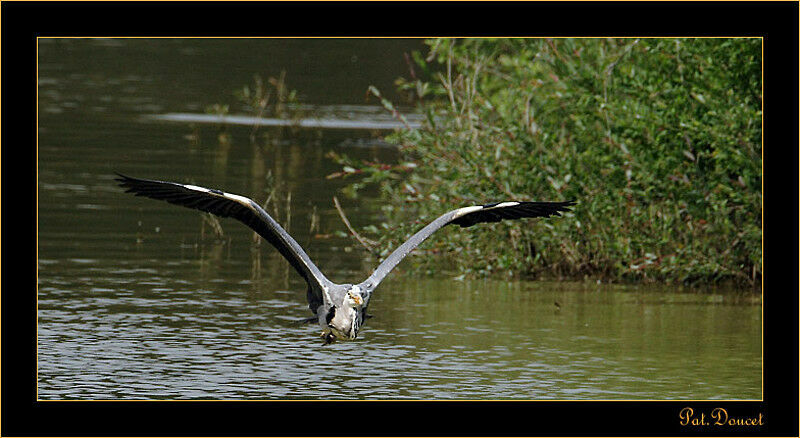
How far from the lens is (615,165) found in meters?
19.2

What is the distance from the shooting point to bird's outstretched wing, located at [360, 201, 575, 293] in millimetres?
12875

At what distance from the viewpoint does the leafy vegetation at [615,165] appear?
61.3ft

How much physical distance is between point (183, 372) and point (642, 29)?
632cm

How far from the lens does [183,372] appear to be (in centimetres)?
1484

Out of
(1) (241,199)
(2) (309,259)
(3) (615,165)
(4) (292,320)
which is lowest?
(4) (292,320)

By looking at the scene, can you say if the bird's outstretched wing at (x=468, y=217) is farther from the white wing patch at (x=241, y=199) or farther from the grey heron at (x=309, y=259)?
the white wing patch at (x=241, y=199)

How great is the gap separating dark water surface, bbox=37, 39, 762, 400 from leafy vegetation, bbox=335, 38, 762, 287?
0.50m

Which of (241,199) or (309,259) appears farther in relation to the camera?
(309,259)

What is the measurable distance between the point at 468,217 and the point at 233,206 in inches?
80.3

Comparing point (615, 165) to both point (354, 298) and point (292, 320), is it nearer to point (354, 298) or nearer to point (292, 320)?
point (292, 320)

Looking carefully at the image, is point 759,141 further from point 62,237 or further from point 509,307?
point 62,237

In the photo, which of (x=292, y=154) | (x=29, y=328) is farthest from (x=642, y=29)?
(x=292, y=154)

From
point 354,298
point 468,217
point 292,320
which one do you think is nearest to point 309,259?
point 354,298

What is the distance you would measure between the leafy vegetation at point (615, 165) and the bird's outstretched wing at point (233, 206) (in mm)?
6296
